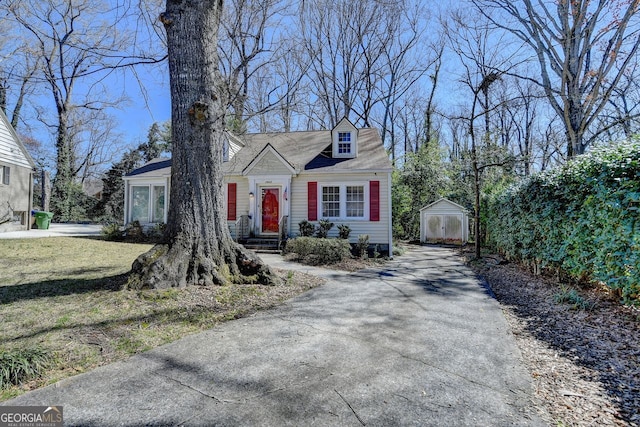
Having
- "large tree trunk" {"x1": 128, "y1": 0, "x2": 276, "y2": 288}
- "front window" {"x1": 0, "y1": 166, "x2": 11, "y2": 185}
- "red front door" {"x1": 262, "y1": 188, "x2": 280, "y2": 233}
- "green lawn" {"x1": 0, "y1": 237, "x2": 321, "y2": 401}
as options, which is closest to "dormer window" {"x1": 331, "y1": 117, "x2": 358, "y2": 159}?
"red front door" {"x1": 262, "y1": 188, "x2": 280, "y2": 233}

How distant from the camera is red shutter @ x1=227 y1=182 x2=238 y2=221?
13289mm

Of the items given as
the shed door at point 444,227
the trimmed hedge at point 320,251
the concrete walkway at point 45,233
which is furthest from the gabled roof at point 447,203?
the concrete walkway at point 45,233

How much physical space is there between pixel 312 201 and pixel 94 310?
29.6 feet

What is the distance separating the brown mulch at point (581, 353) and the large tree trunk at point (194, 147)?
4515mm

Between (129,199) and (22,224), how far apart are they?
19.2 ft

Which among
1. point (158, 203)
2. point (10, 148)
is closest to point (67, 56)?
point (10, 148)

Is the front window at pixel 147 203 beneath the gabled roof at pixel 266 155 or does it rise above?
beneath

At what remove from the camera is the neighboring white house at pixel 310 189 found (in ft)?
39.5

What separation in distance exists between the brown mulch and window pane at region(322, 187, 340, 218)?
723cm

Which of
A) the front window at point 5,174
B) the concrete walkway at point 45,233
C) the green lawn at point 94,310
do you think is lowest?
the green lawn at point 94,310

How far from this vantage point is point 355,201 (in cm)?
1235

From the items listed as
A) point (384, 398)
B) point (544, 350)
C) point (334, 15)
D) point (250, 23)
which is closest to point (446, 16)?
point (250, 23)

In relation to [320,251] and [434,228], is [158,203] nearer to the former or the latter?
[320,251]
